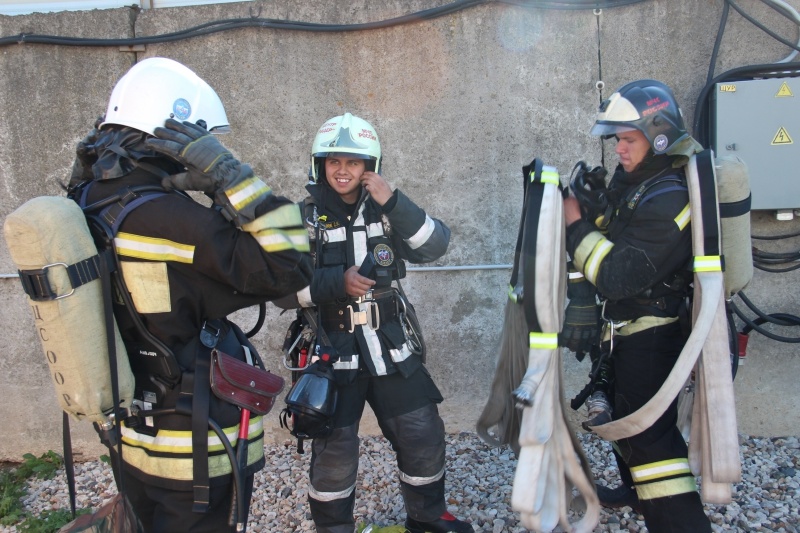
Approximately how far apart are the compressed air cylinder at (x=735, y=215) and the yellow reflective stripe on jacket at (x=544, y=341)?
0.80 meters

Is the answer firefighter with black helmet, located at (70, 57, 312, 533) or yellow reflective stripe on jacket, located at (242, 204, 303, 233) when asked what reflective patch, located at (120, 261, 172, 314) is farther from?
yellow reflective stripe on jacket, located at (242, 204, 303, 233)

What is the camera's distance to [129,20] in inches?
162

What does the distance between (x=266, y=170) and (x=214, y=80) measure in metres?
0.68

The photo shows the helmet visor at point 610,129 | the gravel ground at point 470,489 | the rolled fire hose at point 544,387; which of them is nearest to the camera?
the rolled fire hose at point 544,387

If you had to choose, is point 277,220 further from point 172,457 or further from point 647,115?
point 647,115

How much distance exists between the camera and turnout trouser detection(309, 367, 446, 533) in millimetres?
2885

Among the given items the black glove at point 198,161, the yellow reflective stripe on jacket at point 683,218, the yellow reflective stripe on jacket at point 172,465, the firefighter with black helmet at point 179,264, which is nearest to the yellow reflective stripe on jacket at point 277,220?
the firefighter with black helmet at point 179,264

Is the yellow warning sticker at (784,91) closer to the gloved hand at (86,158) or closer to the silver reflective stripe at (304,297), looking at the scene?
the silver reflective stripe at (304,297)

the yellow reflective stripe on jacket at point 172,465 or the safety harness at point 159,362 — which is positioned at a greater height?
the safety harness at point 159,362

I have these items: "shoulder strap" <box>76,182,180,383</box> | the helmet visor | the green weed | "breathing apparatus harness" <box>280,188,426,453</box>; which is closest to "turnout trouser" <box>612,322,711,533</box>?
the helmet visor

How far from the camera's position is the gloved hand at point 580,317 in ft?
9.12

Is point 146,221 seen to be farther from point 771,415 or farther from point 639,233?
point 771,415

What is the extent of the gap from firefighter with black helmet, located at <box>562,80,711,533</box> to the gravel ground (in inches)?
38.1

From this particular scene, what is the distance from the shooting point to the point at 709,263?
8.02 feet
